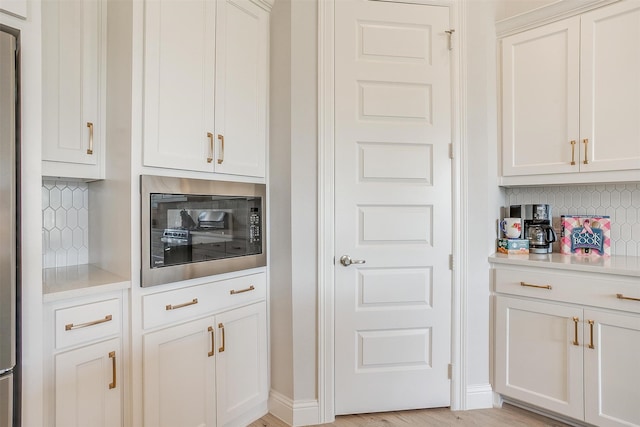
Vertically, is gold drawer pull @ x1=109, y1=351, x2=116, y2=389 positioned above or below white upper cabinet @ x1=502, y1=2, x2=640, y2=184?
below

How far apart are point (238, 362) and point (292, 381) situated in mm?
353

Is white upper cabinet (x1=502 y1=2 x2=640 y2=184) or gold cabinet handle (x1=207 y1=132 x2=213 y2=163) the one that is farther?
white upper cabinet (x1=502 y1=2 x2=640 y2=184)

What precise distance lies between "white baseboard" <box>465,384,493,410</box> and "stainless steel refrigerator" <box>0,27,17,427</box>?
2.28 m

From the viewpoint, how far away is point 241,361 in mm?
2012

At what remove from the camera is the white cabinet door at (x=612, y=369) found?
1.84 meters

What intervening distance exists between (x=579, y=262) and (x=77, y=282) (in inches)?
99.7

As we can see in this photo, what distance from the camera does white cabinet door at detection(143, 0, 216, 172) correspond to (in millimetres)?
1614

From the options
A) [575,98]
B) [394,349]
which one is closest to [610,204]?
[575,98]

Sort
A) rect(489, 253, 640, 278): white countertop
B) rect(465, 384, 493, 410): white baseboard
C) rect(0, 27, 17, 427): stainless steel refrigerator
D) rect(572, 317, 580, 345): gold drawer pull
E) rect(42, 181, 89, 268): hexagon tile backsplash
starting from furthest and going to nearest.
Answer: rect(465, 384, 493, 410): white baseboard → rect(572, 317, 580, 345): gold drawer pull → rect(489, 253, 640, 278): white countertop → rect(42, 181, 89, 268): hexagon tile backsplash → rect(0, 27, 17, 427): stainless steel refrigerator

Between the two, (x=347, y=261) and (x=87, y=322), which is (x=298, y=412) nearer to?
(x=347, y=261)

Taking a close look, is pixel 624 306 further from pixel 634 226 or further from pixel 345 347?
pixel 345 347

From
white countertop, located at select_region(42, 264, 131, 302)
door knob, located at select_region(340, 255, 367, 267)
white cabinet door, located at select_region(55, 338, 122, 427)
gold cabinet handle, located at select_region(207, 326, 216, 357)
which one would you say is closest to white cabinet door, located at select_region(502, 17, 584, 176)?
door knob, located at select_region(340, 255, 367, 267)

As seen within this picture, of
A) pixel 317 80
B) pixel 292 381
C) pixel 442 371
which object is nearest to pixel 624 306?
pixel 442 371

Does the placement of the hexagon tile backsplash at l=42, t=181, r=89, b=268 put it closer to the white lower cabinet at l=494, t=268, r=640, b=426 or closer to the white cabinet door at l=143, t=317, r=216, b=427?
the white cabinet door at l=143, t=317, r=216, b=427
